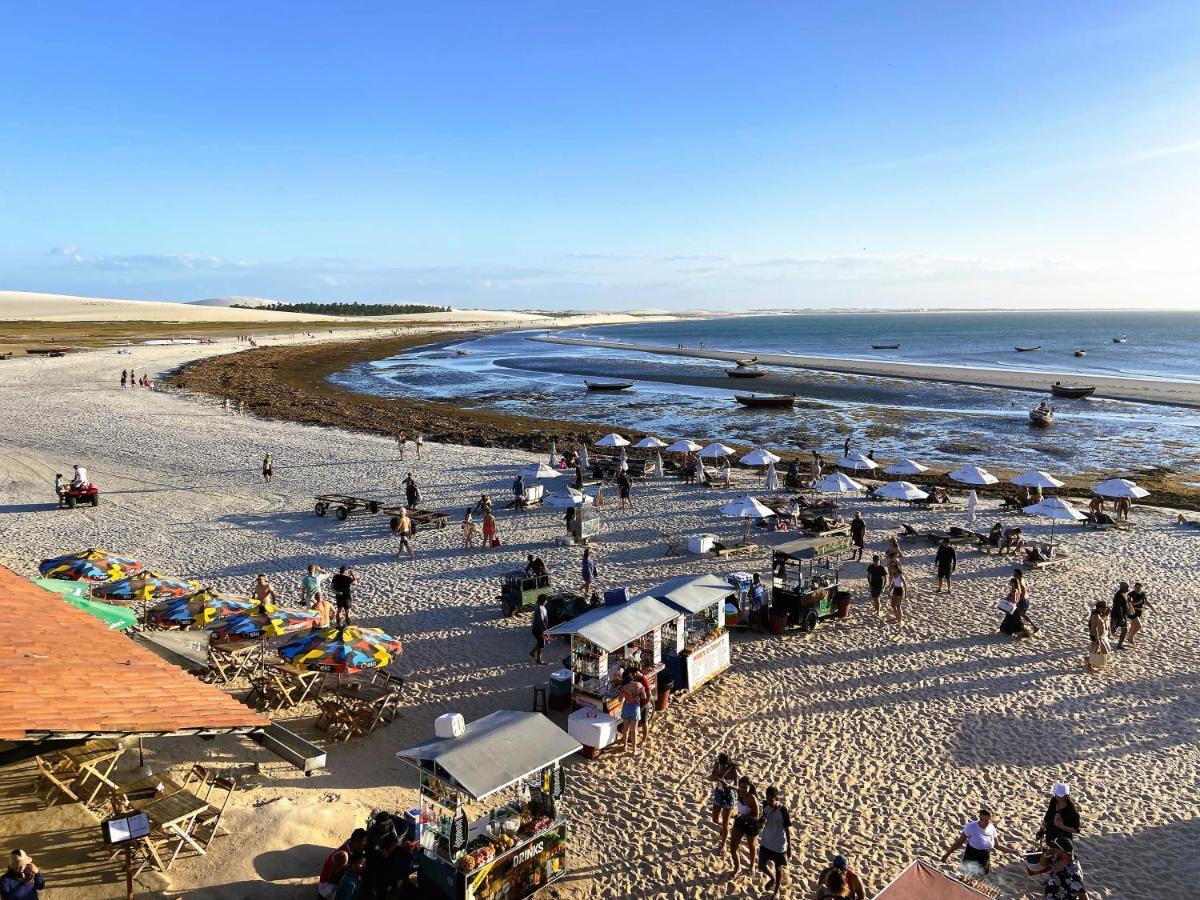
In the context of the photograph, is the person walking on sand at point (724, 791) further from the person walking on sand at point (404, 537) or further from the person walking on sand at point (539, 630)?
the person walking on sand at point (404, 537)

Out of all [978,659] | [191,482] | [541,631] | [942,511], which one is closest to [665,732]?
[541,631]

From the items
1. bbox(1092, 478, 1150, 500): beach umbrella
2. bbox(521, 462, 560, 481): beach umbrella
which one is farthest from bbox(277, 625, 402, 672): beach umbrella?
bbox(1092, 478, 1150, 500): beach umbrella

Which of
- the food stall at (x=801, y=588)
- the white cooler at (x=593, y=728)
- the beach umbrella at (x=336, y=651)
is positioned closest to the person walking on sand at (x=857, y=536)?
the food stall at (x=801, y=588)

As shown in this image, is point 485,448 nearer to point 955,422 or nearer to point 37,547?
point 37,547

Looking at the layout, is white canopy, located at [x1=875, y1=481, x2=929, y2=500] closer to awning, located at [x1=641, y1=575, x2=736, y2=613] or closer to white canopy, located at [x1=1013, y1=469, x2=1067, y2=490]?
white canopy, located at [x1=1013, y1=469, x2=1067, y2=490]

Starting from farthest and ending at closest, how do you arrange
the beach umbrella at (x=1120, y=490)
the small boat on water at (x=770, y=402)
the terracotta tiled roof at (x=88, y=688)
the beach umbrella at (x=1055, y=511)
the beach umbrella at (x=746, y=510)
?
the small boat on water at (x=770, y=402), the beach umbrella at (x=1120, y=490), the beach umbrella at (x=746, y=510), the beach umbrella at (x=1055, y=511), the terracotta tiled roof at (x=88, y=688)

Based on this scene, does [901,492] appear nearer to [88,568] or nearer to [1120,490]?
[1120,490]
